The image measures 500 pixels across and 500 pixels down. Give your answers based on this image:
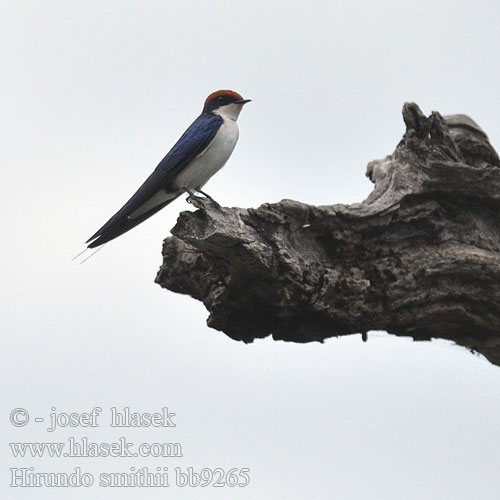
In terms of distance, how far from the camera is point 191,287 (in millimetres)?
6000

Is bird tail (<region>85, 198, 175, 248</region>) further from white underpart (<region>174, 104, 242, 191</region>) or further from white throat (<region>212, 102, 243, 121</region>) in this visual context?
white throat (<region>212, 102, 243, 121</region>)

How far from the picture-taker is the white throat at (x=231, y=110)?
7902 mm

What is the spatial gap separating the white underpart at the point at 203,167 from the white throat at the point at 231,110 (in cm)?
58

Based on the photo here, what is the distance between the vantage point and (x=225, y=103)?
26.2 feet

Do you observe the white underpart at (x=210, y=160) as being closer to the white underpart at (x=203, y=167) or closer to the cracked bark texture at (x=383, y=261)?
the white underpart at (x=203, y=167)

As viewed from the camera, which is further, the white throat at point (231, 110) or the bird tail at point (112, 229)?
the white throat at point (231, 110)

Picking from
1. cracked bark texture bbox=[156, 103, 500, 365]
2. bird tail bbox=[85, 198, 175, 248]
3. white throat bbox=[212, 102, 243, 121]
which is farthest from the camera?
white throat bbox=[212, 102, 243, 121]

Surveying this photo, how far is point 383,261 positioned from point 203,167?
206 cm

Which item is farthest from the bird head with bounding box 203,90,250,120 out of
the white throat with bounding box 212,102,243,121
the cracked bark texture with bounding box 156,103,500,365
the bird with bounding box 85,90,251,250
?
the cracked bark texture with bounding box 156,103,500,365

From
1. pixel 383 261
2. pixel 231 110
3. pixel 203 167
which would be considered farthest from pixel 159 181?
pixel 383 261

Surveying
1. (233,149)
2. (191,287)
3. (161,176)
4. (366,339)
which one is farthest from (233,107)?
(366,339)

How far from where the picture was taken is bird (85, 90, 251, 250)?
271 inches

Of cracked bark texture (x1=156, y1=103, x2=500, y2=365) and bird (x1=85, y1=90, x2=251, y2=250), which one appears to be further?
bird (x1=85, y1=90, x2=251, y2=250)

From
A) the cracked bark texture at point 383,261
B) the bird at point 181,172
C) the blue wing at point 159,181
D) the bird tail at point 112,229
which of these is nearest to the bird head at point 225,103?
the bird at point 181,172
